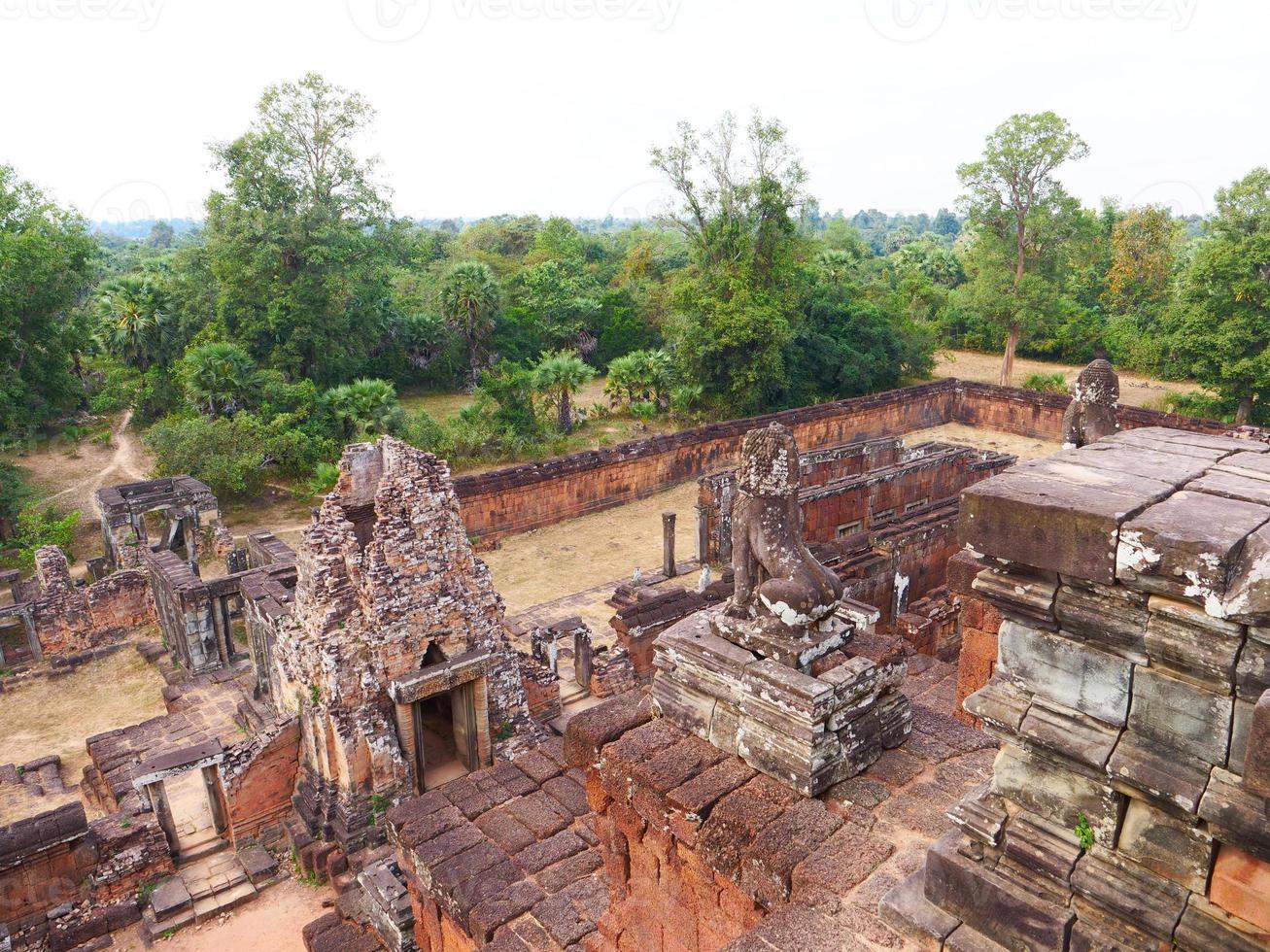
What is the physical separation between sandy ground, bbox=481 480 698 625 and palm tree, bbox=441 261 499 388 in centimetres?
1279

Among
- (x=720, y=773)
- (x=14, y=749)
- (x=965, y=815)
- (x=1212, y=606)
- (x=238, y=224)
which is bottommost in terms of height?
(x=14, y=749)

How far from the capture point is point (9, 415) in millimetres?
20344

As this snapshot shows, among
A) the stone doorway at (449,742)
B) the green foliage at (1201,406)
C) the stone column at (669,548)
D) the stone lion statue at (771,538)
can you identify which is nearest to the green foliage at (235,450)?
the stone column at (669,548)

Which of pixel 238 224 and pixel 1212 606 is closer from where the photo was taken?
pixel 1212 606

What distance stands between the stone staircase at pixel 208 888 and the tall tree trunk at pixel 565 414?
19056 mm

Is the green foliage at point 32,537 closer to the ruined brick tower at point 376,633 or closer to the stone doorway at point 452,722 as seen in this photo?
the ruined brick tower at point 376,633

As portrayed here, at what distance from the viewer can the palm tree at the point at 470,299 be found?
1220 inches

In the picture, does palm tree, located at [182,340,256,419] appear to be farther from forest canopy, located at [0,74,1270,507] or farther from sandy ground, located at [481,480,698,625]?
sandy ground, located at [481,480,698,625]

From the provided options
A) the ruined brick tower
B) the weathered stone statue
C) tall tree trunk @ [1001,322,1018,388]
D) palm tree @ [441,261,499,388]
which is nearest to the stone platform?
the weathered stone statue

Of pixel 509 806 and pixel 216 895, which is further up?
pixel 509 806

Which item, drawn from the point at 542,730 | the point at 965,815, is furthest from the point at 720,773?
the point at 542,730

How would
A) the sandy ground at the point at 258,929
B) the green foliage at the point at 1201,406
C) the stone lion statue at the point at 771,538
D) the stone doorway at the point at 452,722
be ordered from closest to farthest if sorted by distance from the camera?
the stone lion statue at the point at 771,538
the sandy ground at the point at 258,929
the stone doorway at the point at 452,722
the green foliage at the point at 1201,406

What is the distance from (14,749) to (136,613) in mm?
3947

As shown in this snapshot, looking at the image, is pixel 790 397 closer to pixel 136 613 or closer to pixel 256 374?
pixel 256 374
